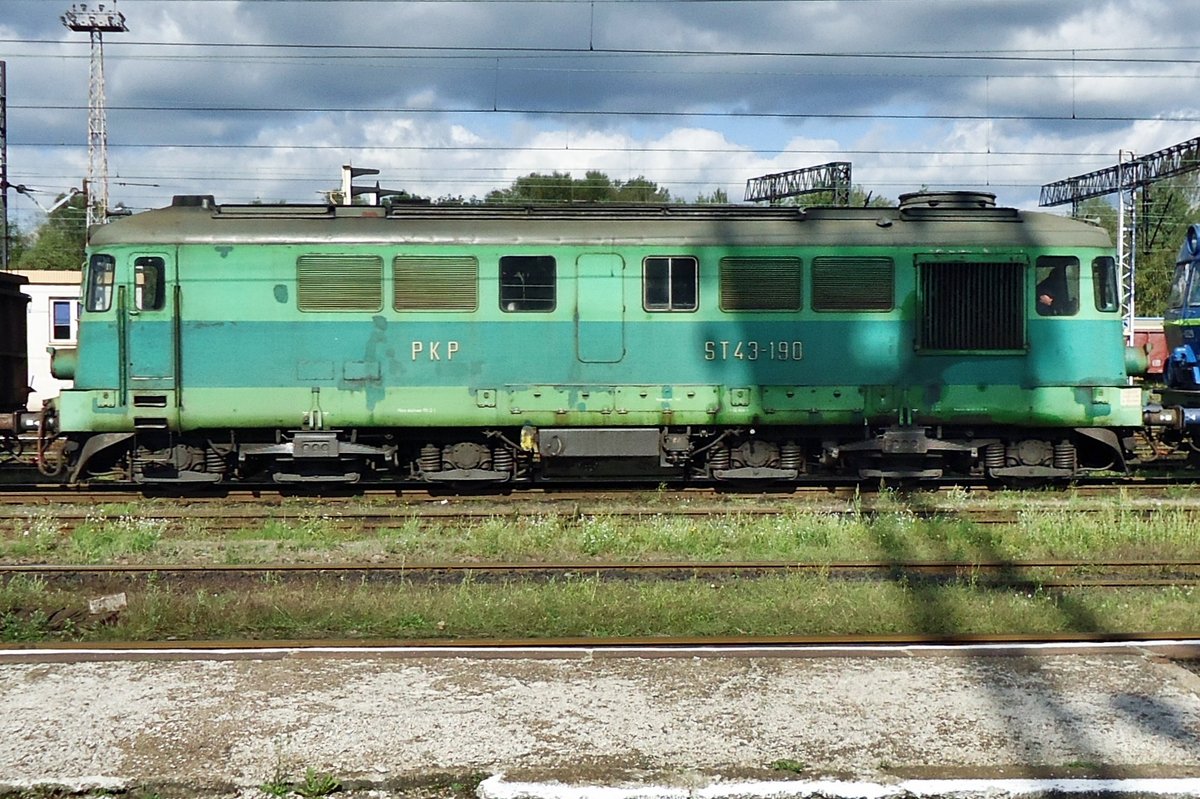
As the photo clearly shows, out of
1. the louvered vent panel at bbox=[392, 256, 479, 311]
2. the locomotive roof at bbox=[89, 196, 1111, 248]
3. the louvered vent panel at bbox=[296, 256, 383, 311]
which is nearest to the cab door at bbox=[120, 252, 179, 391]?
the locomotive roof at bbox=[89, 196, 1111, 248]

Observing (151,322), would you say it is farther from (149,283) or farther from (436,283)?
(436,283)

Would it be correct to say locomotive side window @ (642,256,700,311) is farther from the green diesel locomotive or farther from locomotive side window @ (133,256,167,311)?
locomotive side window @ (133,256,167,311)

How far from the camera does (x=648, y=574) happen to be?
10.1 metres

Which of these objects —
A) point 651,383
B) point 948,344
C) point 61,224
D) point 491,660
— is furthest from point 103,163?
point 61,224

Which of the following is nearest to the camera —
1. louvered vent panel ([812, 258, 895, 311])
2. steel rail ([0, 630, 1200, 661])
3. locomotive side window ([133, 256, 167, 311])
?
steel rail ([0, 630, 1200, 661])

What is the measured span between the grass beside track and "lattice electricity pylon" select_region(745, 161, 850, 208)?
26189 mm

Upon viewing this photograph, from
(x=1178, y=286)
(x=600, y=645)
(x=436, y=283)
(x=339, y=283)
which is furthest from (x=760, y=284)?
(x=1178, y=286)

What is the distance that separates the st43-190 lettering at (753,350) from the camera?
13.9m

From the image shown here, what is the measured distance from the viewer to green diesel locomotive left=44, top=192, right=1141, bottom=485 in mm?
13625

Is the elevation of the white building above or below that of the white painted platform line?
above

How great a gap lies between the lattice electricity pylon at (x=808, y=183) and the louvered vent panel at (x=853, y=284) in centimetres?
2311

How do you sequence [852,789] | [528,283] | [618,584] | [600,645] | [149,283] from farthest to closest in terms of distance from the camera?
[528,283] < [149,283] < [618,584] < [600,645] < [852,789]

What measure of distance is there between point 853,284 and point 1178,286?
23.7ft

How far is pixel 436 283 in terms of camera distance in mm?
13711
